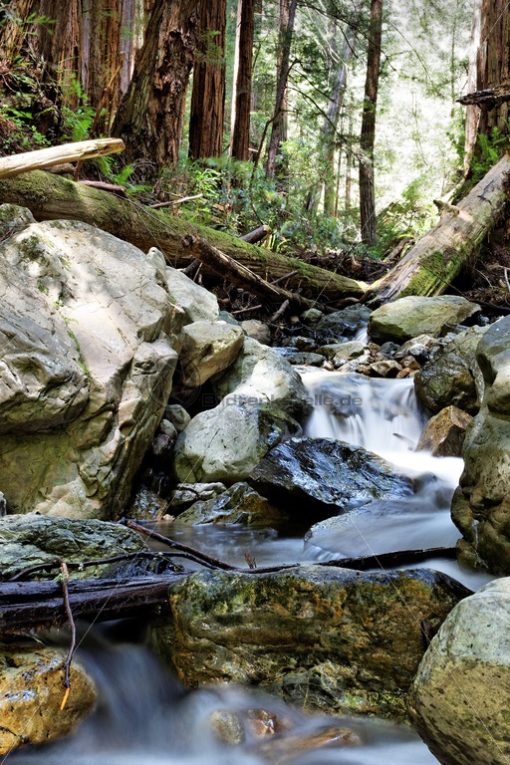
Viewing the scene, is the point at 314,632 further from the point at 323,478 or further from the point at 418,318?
the point at 418,318

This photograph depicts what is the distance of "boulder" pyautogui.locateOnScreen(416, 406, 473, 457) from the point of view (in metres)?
5.73

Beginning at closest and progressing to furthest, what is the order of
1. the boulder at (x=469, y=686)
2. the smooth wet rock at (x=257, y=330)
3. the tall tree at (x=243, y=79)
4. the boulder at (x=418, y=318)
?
the boulder at (x=469, y=686) → the boulder at (x=418, y=318) → the smooth wet rock at (x=257, y=330) → the tall tree at (x=243, y=79)

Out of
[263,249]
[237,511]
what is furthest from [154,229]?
[237,511]

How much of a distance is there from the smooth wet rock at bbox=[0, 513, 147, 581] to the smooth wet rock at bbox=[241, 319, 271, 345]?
17.7 feet

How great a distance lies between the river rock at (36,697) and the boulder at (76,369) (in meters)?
2.07

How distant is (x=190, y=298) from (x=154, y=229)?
148 cm

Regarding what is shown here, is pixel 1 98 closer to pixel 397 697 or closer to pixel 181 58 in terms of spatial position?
pixel 181 58

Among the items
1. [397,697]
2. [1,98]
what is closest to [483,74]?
[1,98]

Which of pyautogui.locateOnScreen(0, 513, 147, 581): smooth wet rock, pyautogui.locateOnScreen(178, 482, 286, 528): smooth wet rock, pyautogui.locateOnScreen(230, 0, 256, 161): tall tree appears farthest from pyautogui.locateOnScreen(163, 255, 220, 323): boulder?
pyautogui.locateOnScreen(230, 0, 256, 161): tall tree

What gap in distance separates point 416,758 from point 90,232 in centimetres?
506

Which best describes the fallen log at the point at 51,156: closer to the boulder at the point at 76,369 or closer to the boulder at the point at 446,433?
the boulder at the point at 76,369

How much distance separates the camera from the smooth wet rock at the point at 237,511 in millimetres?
4926

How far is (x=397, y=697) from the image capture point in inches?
97.2

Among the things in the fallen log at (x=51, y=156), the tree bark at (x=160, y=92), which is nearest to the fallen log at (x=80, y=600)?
the fallen log at (x=51, y=156)
